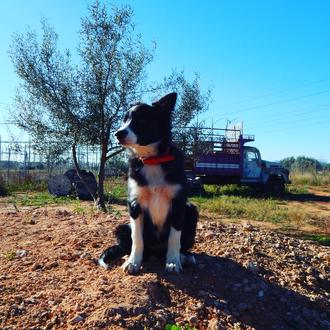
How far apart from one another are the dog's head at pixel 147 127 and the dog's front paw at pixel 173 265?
1011mm

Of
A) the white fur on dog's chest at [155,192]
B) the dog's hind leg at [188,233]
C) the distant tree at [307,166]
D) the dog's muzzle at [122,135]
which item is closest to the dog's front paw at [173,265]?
the dog's hind leg at [188,233]

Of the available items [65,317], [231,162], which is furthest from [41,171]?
[65,317]

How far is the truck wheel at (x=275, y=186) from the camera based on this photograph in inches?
947

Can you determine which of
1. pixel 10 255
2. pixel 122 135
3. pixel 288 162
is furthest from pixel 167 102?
pixel 288 162

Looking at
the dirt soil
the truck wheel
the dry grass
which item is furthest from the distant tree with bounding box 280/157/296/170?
the dirt soil

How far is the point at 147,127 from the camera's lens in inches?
168

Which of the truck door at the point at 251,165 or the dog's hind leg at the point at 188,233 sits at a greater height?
the truck door at the point at 251,165

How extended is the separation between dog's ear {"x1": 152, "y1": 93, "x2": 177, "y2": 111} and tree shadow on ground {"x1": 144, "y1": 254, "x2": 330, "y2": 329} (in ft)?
5.01

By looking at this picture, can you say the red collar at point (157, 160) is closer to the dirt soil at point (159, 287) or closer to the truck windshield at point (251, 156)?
the dirt soil at point (159, 287)

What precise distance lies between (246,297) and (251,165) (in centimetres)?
2007

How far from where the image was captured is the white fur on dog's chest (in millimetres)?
4156

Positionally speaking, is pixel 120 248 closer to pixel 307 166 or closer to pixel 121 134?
pixel 121 134

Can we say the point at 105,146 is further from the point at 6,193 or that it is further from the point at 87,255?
the point at 6,193

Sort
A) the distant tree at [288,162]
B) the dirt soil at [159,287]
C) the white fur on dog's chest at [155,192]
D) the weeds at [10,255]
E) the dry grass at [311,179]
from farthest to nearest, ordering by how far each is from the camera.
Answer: the distant tree at [288,162]
the dry grass at [311,179]
the weeds at [10,255]
the white fur on dog's chest at [155,192]
the dirt soil at [159,287]
